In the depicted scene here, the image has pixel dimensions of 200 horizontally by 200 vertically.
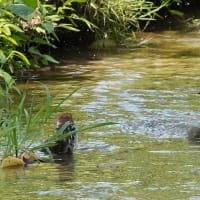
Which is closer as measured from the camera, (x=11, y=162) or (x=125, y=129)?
(x=11, y=162)

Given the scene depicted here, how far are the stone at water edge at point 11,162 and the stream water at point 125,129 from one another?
2.3 inches

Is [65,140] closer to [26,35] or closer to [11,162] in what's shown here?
[11,162]

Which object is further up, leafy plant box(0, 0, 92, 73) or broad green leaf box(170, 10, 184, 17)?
leafy plant box(0, 0, 92, 73)

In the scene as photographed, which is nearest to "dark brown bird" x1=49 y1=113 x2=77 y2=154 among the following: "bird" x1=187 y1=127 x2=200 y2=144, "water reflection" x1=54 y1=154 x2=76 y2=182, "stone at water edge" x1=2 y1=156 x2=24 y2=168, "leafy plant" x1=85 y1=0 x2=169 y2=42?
"water reflection" x1=54 y1=154 x2=76 y2=182

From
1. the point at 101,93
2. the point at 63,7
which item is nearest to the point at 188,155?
the point at 101,93

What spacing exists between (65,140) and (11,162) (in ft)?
1.42

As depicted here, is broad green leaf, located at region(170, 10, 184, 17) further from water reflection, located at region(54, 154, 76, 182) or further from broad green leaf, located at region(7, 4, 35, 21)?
broad green leaf, located at region(7, 4, 35, 21)

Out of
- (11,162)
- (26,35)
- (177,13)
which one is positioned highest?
(26,35)

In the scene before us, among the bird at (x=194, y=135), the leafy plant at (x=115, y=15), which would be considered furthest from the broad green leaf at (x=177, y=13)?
the bird at (x=194, y=135)

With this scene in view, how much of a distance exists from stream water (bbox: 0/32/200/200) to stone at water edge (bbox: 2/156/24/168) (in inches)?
2.3

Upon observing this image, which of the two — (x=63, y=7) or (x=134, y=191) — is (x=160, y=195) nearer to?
(x=134, y=191)

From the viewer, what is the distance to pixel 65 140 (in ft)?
14.3

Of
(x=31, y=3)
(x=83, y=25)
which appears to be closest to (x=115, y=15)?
(x=83, y=25)

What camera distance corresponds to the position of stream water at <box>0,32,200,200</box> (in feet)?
11.9
